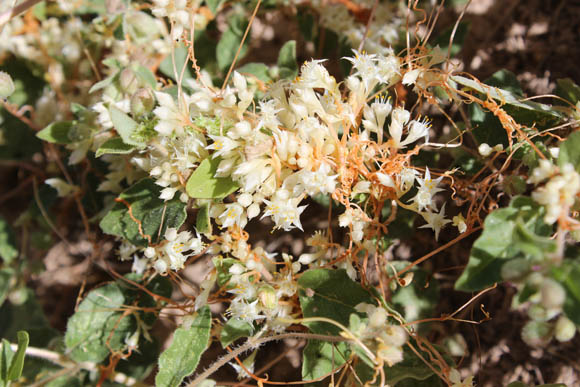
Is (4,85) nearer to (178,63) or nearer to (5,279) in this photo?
(178,63)

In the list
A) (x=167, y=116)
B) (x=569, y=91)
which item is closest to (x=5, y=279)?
(x=167, y=116)

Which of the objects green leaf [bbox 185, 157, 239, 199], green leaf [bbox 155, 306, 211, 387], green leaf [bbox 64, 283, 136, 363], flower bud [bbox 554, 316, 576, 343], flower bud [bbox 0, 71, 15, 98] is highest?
flower bud [bbox 0, 71, 15, 98]

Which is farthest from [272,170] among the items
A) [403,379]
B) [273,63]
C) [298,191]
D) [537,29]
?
[537,29]

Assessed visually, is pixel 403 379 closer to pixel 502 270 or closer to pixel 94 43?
pixel 502 270

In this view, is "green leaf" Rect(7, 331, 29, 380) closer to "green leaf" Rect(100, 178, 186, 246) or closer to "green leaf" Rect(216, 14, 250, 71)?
"green leaf" Rect(100, 178, 186, 246)

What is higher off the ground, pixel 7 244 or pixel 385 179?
pixel 385 179

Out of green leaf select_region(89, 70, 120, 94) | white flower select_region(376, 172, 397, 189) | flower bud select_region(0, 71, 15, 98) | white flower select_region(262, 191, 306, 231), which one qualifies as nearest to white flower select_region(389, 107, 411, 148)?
white flower select_region(376, 172, 397, 189)
